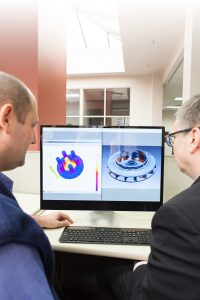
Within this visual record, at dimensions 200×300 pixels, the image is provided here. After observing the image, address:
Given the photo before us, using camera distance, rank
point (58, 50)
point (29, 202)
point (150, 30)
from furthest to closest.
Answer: point (150, 30) → point (58, 50) → point (29, 202)

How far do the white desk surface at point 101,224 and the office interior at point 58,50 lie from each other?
0.03m

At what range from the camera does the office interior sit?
1.67 m

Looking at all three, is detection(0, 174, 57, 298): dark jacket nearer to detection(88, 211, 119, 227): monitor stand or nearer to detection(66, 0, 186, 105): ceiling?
detection(88, 211, 119, 227): monitor stand

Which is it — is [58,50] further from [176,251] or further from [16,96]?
[176,251]

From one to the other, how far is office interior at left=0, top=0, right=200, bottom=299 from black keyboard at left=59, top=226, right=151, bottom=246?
41cm

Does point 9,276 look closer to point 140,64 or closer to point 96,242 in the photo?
point 96,242

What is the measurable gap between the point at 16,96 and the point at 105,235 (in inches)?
24.8

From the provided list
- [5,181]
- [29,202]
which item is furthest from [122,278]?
[29,202]

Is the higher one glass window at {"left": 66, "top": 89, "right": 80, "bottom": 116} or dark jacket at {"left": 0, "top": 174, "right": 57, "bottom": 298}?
glass window at {"left": 66, "top": 89, "right": 80, "bottom": 116}

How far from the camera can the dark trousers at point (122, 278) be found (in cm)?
94

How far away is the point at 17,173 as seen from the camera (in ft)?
5.72

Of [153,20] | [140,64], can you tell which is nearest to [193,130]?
[153,20]

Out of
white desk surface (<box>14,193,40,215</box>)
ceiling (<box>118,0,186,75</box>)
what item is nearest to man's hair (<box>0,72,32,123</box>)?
white desk surface (<box>14,193,40,215</box>)

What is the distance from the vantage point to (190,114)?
2.83ft
